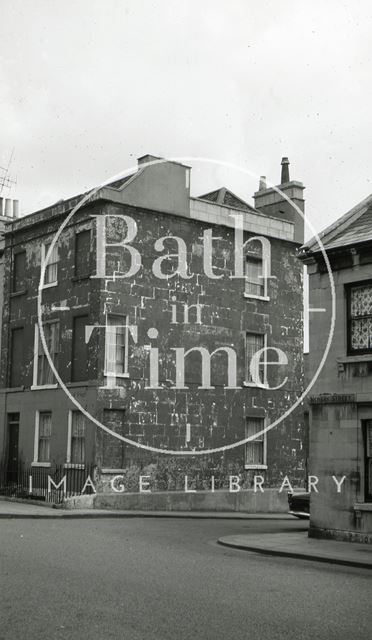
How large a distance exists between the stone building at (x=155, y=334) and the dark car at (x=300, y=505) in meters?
7.94

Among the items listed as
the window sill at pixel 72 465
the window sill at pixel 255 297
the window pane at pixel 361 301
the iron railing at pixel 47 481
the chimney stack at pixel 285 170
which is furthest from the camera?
the chimney stack at pixel 285 170

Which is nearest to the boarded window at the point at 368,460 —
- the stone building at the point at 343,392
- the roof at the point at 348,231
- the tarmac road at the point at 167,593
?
the stone building at the point at 343,392

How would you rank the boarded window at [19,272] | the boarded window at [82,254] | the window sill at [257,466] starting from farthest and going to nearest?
the boarded window at [19,272], the window sill at [257,466], the boarded window at [82,254]

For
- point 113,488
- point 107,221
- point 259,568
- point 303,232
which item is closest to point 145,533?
point 259,568

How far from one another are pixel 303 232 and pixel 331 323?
15364 mm

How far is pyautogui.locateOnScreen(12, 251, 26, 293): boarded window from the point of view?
31.9m

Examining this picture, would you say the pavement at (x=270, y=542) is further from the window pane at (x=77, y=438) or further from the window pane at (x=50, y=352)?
the window pane at (x=50, y=352)

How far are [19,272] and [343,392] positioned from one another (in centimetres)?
1732

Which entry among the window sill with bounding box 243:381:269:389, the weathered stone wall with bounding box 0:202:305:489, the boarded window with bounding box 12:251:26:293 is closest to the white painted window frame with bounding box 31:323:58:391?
the weathered stone wall with bounding box 0:202:305:489

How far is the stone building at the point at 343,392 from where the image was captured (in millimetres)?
17781

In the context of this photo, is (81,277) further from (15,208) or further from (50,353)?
(15,208)

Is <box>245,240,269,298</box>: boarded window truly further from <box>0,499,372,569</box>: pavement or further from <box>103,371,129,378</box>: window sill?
<box>0,499,372,569</box>: pavement

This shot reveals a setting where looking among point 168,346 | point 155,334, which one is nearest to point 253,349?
point 168,346

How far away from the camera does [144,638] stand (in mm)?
7805
